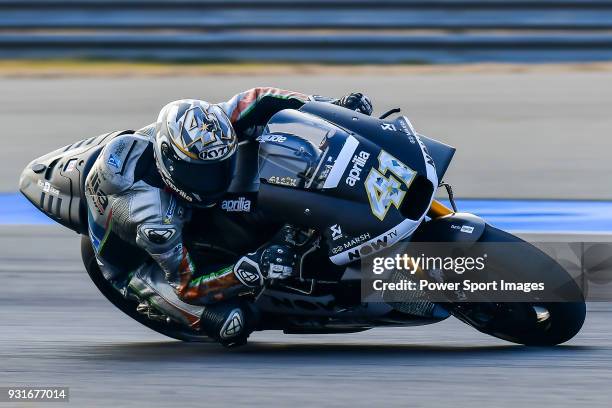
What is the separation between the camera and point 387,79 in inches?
543

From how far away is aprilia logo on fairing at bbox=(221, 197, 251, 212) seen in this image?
509cm

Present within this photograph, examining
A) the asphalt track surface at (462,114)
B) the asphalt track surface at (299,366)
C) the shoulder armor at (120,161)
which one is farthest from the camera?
the asphalt track surface at (462,114)

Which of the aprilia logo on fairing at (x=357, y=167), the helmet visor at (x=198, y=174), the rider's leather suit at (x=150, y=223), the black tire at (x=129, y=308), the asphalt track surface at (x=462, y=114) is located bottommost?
the asphalt track surface at (x=462, y=114)

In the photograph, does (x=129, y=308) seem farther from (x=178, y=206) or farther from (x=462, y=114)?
(x=462, y=114)

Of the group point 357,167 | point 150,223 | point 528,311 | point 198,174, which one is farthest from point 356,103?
point 528,311

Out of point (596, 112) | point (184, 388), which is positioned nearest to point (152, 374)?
point (184, 388)

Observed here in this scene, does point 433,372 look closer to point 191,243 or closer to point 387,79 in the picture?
point 191,243

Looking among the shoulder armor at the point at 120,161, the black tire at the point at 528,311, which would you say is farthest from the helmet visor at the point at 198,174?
the black tire at the point at 528,311

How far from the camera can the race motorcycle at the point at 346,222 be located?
4781 mm

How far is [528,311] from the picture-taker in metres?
4.99

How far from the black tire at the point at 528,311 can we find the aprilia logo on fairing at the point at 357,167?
0.62m

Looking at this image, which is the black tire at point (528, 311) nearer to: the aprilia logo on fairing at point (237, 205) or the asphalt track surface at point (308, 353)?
the asphalt track surface at point (308, 353)

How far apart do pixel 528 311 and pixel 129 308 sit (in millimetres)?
1950

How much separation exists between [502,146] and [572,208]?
2436mm
